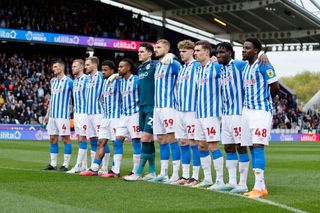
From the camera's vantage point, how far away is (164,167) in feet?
35.1

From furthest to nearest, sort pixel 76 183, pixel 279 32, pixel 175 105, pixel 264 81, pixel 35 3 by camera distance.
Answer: pixel 279 32
pixel 35 3
pixel 175 105
pixel 76 183
pixel 264 81

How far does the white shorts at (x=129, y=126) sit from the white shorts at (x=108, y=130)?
34 cm

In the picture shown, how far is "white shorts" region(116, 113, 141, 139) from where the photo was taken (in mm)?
11188

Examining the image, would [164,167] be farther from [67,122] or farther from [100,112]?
[67,122]

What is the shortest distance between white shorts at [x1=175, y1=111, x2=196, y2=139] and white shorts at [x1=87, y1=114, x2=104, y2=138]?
2312 millimetres

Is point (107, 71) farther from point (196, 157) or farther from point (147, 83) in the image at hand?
point (196, 157)

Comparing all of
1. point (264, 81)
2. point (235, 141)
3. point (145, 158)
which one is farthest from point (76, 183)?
point (264, 81)

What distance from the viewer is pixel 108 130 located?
11.8 m

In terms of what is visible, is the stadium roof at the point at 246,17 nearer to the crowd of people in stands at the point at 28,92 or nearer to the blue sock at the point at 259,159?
the crowd of people in stands at the point at 28,92

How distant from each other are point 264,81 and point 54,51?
3598cm

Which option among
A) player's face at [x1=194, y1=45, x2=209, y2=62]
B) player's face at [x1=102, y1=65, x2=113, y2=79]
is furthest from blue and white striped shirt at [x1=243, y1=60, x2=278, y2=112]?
player's face at [x1=102, y1=65, x2=113, y2=79]

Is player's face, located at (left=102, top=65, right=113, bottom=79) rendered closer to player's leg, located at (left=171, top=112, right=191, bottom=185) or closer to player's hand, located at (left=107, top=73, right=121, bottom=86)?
player's hand, located at (left=107, top=73, right=121, bottom=86)

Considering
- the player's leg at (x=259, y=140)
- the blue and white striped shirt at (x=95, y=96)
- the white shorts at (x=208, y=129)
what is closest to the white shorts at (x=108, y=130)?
the blue and white striped shirt at (x=95, y=96)

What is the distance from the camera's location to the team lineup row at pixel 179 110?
8875 millimetres
